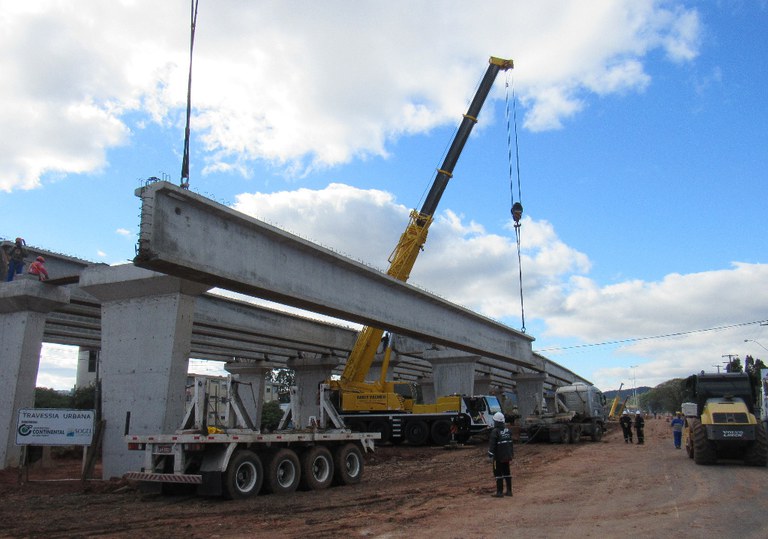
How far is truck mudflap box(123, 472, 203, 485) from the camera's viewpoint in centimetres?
1216

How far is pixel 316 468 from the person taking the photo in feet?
48.2

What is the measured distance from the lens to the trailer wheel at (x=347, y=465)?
15258mm

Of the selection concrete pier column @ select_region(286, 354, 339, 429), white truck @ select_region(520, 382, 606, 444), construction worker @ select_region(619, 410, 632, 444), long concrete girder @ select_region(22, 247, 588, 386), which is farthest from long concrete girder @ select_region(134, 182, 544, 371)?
construction worker @ select_region(619, 410, 632, 444)

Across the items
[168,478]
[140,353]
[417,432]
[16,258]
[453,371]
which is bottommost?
[168,478]

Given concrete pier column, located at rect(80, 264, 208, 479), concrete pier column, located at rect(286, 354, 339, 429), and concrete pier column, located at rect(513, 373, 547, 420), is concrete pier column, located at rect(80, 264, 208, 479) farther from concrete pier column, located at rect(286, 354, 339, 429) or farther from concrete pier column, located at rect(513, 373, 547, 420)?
concrete pier column, located at rect(513, 373, 547, 420)

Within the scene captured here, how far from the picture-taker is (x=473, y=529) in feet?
30.4

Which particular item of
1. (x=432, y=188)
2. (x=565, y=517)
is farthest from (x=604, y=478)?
(x=432, y=188)

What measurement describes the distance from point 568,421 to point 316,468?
1967 cm

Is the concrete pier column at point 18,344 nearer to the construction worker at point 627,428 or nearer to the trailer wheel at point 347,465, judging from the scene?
the trailer wheel at point 347,465

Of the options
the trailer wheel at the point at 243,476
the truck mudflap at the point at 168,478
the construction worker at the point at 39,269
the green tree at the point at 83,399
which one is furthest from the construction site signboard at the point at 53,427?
the green tree at the point at 83,399

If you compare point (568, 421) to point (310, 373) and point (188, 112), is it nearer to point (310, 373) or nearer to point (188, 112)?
point (310, 373)

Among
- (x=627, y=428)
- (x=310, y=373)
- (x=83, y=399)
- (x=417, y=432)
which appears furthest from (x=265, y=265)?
(x=83, y=399)

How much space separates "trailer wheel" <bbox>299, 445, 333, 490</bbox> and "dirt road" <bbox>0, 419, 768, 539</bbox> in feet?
1.31

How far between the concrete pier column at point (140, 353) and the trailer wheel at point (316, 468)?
133 inches
